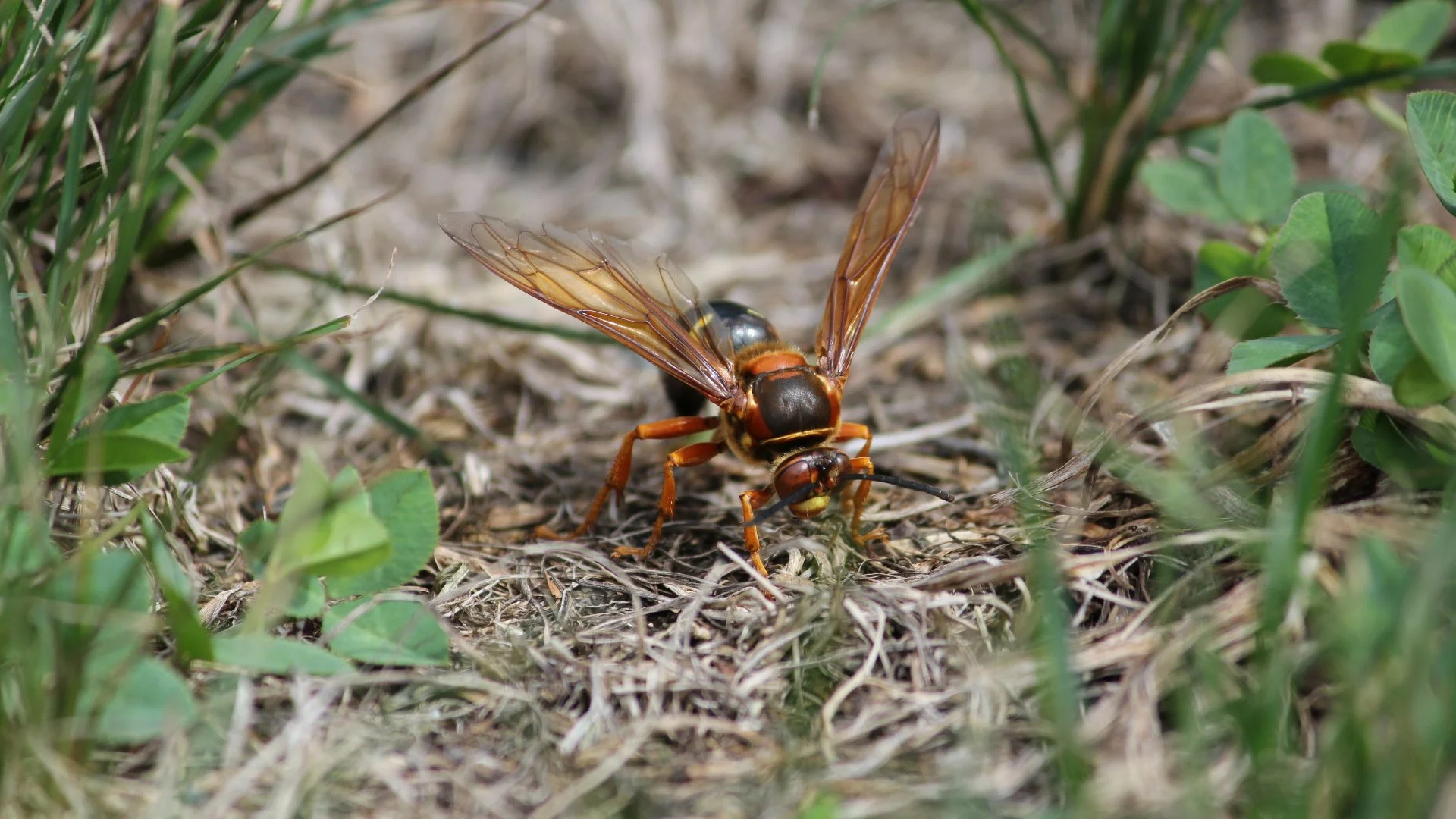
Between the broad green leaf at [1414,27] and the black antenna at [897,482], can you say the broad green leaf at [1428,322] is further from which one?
the broad green leaf at [1414,27]

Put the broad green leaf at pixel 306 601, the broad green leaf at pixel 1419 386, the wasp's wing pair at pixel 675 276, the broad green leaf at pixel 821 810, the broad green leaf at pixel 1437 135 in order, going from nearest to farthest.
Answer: the broad green leaf at pixel 821 810 → the broad green leaf at pixel 1419 386 → the broad green leaf at pixel 306 601 → the broad green leaf at pixel 1437 135 → the wasp's wing pair at pixel 675 276

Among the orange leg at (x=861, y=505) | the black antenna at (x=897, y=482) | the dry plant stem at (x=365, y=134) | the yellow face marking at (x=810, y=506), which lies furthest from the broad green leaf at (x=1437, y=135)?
the dry plant stem at (x=365, y=134)

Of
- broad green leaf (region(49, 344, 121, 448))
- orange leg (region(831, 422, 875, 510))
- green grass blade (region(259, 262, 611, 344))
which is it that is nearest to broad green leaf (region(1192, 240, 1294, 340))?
orange leg (region(831, 422, 875, 510))

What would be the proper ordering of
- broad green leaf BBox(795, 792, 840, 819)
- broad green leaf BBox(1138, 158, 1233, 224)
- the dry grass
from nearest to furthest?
broad green leaf BBox(795, 792, 840, 819) < the dry grass < broad green leaf BBox(1138, 158, 1233, 224)

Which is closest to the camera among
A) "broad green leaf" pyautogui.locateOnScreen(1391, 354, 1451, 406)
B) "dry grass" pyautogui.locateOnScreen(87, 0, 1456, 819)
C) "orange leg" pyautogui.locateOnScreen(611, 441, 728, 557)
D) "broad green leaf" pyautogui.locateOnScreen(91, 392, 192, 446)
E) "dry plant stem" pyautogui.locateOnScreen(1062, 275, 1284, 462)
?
"dry grass" pyautogui.locateOnScreen(87, 0, 1456, 819)

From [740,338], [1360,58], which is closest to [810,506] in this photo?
[740,338]

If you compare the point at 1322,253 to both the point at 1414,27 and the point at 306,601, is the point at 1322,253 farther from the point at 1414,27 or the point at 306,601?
the point at 306,601

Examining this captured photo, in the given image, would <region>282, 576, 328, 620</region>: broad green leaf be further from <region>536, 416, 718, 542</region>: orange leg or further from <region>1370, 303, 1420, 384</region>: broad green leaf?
<region>1370, 303, 1420, 384</region>: broad green leaf
